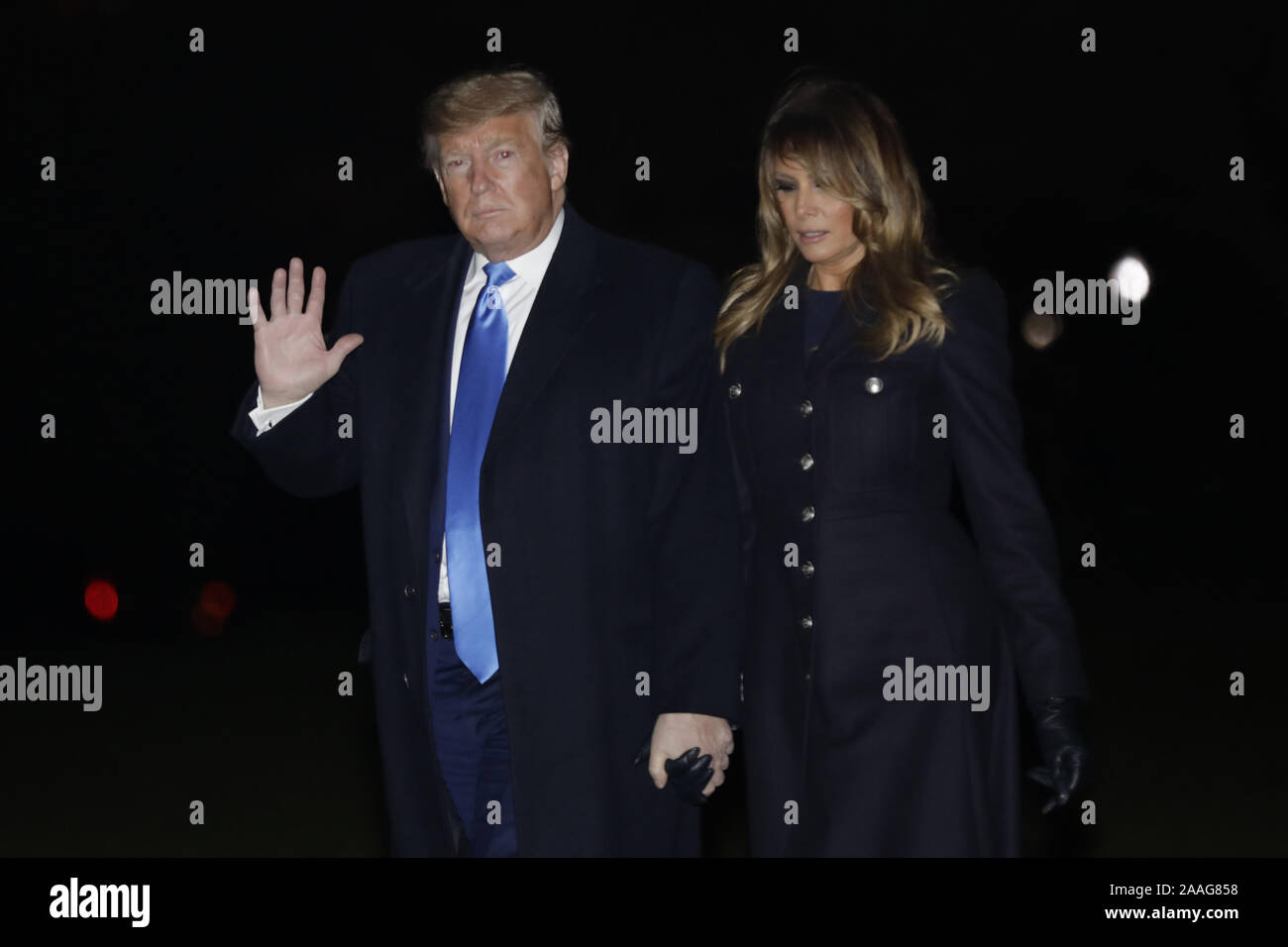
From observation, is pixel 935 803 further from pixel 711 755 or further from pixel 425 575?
pixel 425 575

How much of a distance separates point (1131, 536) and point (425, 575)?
8331 millimetres

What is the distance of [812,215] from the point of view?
11.1 ft

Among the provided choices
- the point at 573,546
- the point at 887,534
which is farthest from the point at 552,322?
the point at 887,534

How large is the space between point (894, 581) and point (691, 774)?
0.59m

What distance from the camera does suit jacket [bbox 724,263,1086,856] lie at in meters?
3.35

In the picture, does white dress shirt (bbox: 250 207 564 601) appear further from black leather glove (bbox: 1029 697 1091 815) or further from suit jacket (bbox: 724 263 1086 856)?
black leather glove (bbox: 1029 697 1091 815)

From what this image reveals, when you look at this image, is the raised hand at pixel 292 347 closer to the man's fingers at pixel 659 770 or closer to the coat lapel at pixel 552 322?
the coat lapel at pixel 552 322

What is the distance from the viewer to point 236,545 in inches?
375

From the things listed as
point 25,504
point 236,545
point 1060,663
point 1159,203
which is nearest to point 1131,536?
point 1159,203

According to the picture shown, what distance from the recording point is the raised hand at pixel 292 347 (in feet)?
11.3

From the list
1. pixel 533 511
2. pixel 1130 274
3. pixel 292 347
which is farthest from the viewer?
pixel 1130 274

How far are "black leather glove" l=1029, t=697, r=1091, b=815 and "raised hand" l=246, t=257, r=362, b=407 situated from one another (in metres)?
1.71

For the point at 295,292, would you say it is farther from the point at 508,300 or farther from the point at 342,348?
the point at 508,300

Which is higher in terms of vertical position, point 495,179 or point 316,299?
point 495,179
